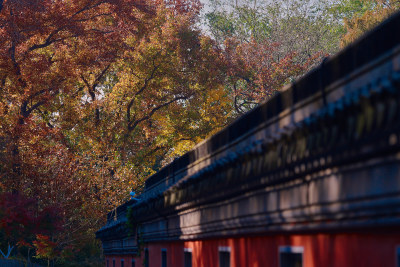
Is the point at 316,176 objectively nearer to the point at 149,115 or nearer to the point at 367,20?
the point at 149,115

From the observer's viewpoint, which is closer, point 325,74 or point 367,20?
point 325,74

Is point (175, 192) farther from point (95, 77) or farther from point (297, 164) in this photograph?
point (95, 77)

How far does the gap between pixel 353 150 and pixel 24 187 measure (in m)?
27.1

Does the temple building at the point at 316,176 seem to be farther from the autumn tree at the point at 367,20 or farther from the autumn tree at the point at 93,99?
the autumn tree at the point at 367,20

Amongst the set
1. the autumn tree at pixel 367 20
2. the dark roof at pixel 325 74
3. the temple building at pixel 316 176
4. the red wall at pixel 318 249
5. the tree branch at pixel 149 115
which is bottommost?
the red wall at pixel 318 249

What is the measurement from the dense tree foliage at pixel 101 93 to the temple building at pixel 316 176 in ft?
49.8

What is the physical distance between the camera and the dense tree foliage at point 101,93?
30.7 meters

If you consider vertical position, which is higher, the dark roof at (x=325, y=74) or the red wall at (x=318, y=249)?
the dark roof at (x=325, y=74)

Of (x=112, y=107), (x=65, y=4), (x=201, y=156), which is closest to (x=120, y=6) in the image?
(x=65, y=4)

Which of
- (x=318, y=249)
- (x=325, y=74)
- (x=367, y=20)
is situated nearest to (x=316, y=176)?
(x=318, y=249)

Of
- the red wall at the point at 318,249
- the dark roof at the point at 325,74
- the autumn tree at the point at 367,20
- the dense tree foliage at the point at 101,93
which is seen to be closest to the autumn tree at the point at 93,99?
the dense tree foliage at the point at 101,93

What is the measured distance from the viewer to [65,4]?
32.9 meters

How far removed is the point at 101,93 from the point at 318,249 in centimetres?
4062

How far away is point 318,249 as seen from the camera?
761 centimetres
